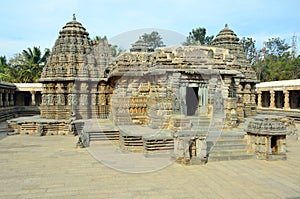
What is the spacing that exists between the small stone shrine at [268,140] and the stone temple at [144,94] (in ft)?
5.43

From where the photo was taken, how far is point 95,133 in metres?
13.0

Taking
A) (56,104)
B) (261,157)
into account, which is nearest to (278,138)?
(261,157)

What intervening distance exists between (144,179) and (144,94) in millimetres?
7188

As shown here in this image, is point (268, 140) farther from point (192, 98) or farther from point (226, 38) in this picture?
point (226, 38)

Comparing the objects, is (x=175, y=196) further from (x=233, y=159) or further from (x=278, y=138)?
(x=278, y=138)

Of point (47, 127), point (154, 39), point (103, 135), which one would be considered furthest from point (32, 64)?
point (103, 135)

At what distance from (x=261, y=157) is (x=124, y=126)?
260 inches

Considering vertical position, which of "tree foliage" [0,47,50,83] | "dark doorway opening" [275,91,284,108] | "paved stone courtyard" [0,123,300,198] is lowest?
"paved stone courtyard" [0,123,300,198]

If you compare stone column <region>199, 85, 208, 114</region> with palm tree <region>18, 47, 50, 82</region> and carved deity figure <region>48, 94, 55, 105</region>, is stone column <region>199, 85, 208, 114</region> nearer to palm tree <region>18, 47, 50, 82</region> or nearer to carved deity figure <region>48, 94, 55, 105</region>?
carved deity figure <region>48, 94, 55, 105</region>

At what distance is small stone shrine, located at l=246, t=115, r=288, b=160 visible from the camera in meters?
9.38

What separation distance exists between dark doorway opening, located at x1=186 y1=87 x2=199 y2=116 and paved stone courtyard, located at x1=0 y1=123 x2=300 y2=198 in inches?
178

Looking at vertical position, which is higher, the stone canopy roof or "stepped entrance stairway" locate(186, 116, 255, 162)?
the stone canopy roof

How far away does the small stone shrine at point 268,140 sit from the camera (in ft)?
30.8

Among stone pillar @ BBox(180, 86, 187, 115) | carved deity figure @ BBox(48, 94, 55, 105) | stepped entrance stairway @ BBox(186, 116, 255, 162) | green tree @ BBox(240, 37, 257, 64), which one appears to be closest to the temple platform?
carved deity figure @ BBox(48, 94, 55, 105)
